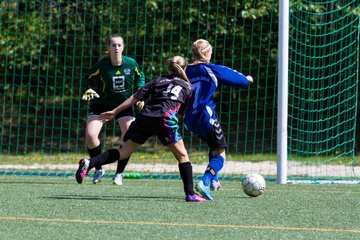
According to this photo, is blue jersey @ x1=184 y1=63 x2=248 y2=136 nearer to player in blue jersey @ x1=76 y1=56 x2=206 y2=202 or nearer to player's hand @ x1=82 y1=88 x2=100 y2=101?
player in blue jersey @ x1=76 y1=56 x2=206 y2=202

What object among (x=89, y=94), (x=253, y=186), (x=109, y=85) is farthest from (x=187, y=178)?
(x=109, y=85)

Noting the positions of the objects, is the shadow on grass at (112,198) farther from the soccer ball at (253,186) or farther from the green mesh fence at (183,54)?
the green mesh fence at (183,54)

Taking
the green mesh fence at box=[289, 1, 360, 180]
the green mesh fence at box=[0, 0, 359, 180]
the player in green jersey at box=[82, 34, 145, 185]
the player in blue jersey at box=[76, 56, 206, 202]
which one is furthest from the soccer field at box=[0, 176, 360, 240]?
the green mesh fence at box=[0, 0, 359, 180]

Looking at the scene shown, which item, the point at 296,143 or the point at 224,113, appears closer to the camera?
the point at 296,143

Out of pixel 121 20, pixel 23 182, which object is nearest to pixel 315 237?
pixel 23 182

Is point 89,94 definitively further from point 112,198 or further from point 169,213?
point 169,213

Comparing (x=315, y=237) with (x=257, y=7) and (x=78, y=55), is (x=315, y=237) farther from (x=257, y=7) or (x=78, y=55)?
(x=78, y=55)

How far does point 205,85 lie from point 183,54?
8.87 metres

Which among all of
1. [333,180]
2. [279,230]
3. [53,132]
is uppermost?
[279,230]

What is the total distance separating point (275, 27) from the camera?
696 inches

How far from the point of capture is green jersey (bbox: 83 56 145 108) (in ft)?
34.8

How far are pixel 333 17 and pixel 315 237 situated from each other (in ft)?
37.3

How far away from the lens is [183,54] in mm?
17469

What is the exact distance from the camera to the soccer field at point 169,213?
19.0 ft
